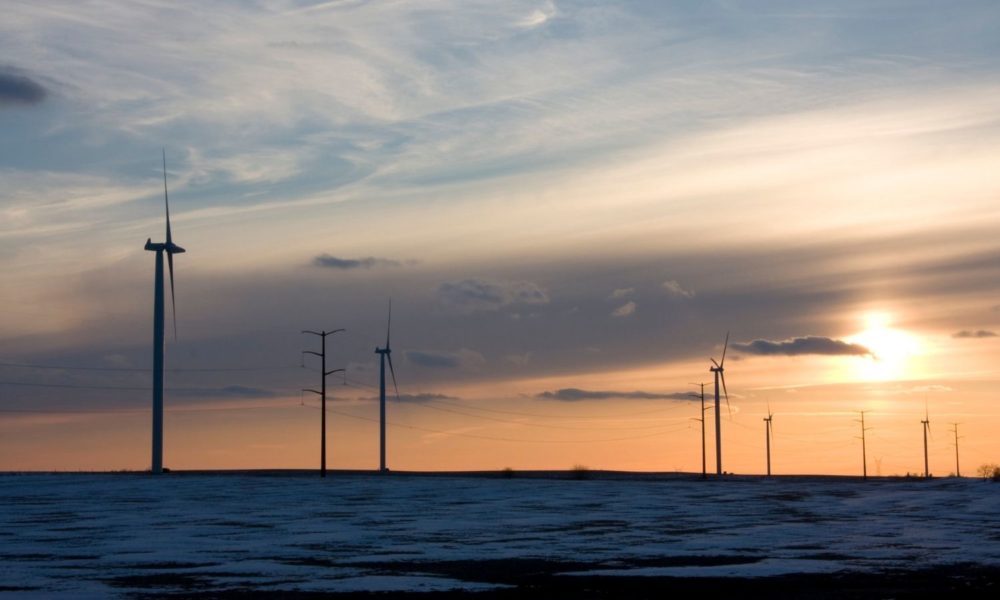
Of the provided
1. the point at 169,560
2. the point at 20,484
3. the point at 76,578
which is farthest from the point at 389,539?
the point at 20,484

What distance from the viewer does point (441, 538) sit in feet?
122

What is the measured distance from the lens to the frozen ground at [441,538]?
26.5 metres

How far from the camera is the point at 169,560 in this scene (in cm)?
3000

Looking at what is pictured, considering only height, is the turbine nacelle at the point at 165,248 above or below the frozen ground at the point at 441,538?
above

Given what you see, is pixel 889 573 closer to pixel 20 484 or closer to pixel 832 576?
pixel 832 576

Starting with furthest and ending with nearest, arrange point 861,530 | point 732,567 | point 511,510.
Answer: point 511,510, point 861,530, point 732,567

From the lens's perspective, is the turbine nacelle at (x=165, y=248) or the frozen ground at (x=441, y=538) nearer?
the frozen ground at (x=441, y=538)

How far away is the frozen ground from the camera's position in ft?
86.9

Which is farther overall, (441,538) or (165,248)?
(165,248)

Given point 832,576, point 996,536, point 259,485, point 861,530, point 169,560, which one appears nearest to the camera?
point 832,576

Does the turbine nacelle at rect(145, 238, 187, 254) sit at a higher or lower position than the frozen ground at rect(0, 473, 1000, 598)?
higher

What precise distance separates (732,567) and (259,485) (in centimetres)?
5431

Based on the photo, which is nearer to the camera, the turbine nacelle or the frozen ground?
the frozen ground

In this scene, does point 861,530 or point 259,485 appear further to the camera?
point 259,485
